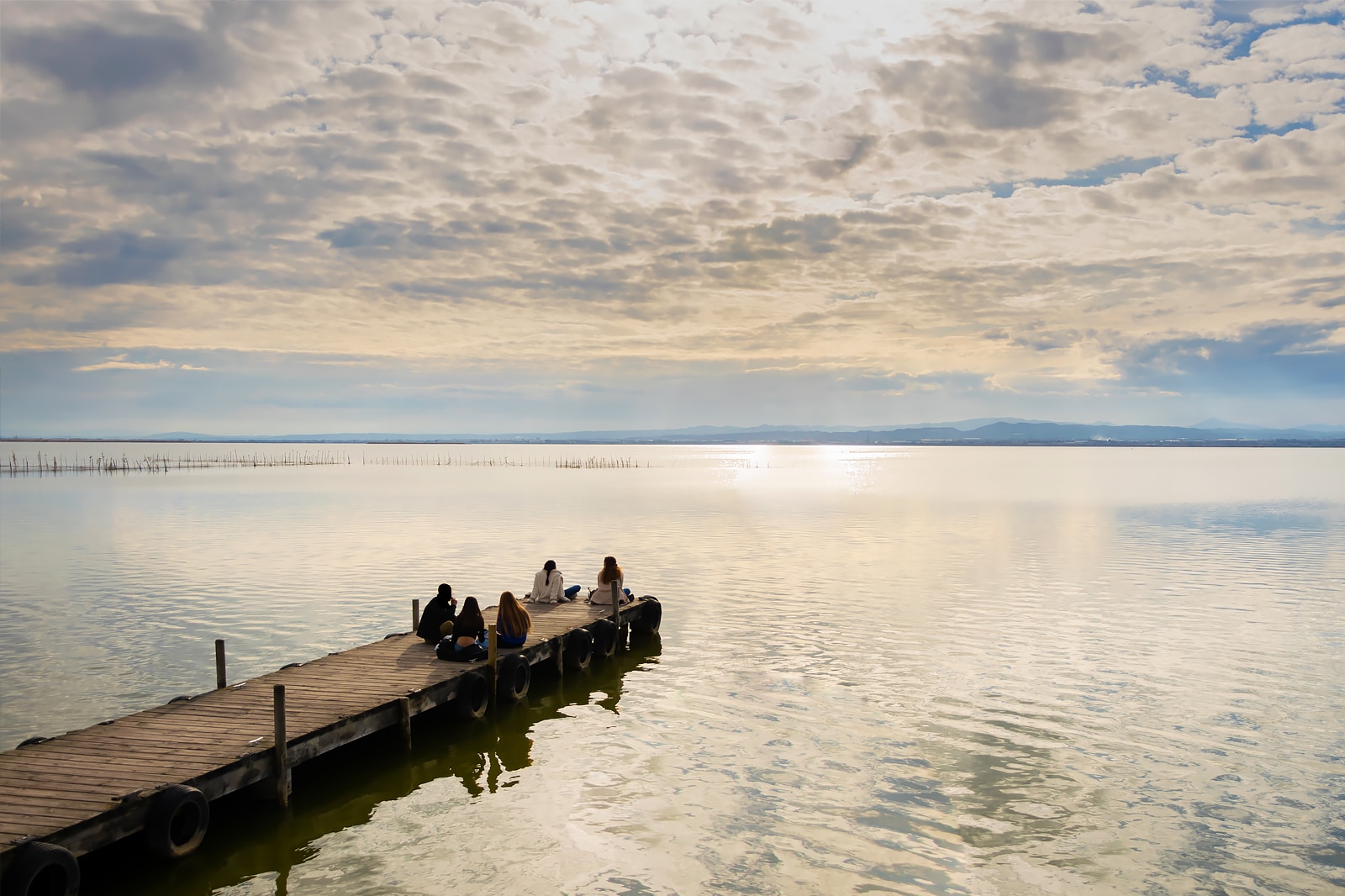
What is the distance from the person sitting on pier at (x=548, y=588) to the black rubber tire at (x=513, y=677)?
665 centimetres

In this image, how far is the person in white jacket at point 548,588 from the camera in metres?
28.6

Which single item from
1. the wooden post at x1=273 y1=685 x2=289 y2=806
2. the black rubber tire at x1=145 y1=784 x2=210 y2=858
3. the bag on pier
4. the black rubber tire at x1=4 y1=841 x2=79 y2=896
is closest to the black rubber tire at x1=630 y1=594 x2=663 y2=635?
the bag on pier

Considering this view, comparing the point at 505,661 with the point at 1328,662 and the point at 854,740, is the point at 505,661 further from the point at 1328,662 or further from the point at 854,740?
the point at 1328,662

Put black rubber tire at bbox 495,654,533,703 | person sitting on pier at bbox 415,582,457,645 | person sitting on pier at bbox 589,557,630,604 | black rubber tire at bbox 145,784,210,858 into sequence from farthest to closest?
person sitting on pier at bbox 589,557,630,604 → person sitting on pier at bbox 415,582,457,645 → black rubber tire at bbox 495,654,533,703 → black rubber tire at bbox 145,784,210,858

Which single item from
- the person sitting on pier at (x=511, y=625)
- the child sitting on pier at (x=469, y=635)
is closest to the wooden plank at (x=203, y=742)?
the child sitting on pier at (x=469, y=635)

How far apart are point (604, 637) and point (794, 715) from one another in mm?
7880

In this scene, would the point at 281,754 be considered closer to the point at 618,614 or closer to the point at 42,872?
the point at 42,872

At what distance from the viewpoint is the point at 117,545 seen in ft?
163

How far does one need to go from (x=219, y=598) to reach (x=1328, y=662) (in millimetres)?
35994

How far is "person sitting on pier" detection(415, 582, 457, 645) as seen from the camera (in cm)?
2184

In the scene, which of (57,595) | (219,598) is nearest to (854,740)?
(219,598)

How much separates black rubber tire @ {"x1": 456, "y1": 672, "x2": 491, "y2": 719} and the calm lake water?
2.02ft

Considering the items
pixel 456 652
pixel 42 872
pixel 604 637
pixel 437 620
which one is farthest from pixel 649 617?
pixel 42 872

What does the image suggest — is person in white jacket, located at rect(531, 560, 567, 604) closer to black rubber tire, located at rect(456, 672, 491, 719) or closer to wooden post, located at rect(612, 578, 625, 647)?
wooden post, located at rect(612, 578, 625, 647)
